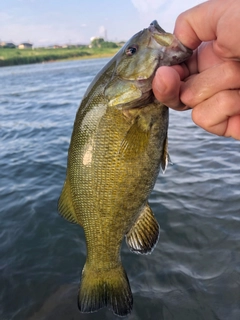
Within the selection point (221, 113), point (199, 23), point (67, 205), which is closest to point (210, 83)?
point (221, 113)

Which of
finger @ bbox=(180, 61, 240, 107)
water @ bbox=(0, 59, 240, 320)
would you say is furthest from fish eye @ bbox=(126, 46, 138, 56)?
water @ bbox=(0, 59, 240, 320)

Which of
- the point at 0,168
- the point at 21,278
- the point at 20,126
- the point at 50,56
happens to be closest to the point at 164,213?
the point at 21,278

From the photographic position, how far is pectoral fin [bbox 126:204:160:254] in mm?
2623

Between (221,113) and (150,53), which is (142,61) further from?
(221,113)

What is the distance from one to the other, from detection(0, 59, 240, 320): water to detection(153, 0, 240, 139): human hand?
2.49 meters

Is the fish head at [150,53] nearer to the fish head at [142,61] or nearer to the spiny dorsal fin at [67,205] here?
the fish head at [142,61]

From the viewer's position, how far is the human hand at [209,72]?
181 cm

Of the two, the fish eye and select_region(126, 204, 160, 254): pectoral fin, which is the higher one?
the fish eye

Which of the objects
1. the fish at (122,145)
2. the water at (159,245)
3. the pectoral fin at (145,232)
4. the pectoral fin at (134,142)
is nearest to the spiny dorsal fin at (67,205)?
the fish at (122,145)

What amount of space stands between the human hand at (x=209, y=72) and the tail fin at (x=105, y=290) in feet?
4.88

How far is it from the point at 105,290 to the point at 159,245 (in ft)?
7.41

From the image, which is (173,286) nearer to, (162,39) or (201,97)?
(201,97)

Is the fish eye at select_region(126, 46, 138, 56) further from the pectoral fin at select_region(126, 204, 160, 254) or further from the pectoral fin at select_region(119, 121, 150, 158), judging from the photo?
the pectoral fin at select_region(126, 204, 160, 254)

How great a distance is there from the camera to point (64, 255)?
16.2 feet
